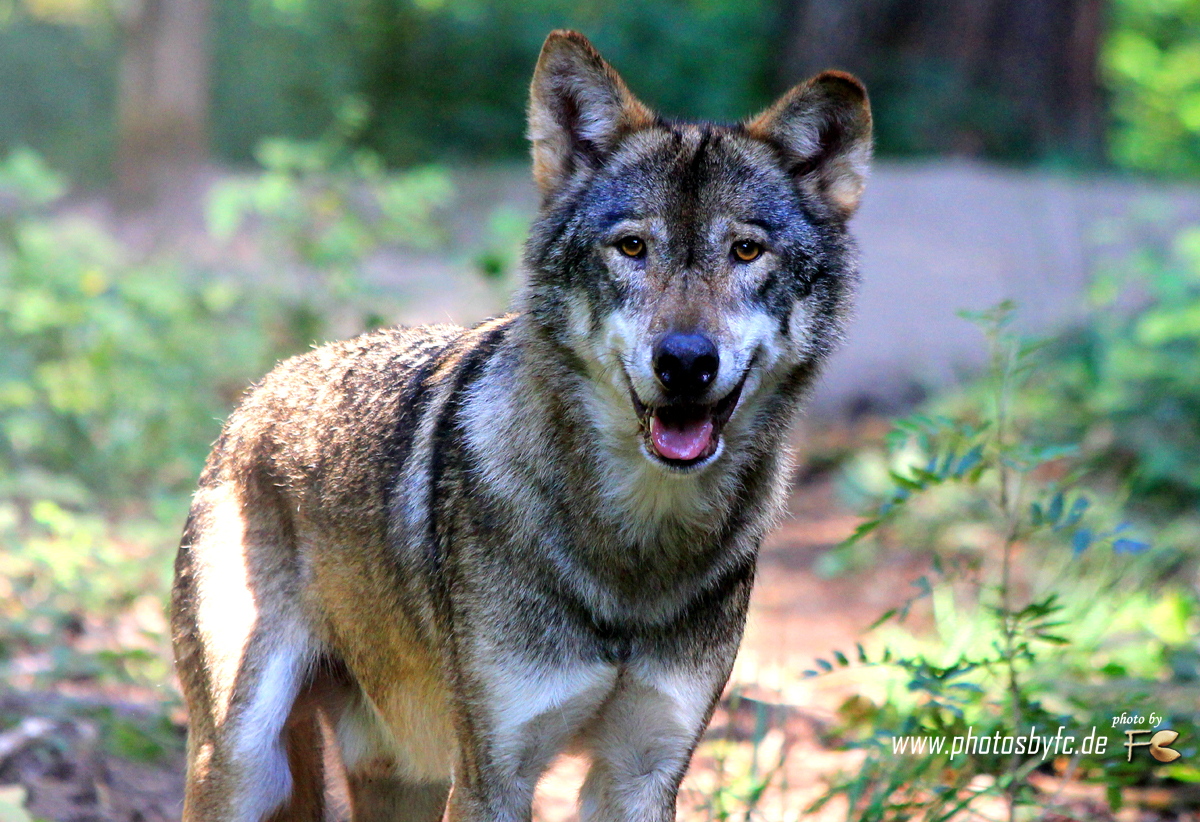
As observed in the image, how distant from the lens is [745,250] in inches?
127

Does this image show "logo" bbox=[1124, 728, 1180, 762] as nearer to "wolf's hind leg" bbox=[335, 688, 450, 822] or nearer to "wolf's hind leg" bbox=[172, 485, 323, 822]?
"wolf's hind leg" bbox=[335, 688, 450, 822]

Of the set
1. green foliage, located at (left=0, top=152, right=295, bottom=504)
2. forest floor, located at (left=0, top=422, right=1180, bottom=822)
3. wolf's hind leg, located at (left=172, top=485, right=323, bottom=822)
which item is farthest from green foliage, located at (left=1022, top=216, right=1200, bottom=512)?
green foliage, located at (left=0, top=152, right=295, bottom=504)

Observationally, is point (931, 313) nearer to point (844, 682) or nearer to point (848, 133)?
point (844, 682)

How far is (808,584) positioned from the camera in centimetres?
736

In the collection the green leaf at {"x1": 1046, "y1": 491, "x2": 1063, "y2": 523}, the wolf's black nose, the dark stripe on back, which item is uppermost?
the wolf's black nose

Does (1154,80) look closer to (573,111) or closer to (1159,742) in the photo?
(1159,742)

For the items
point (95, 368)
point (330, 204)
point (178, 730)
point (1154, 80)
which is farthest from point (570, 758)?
point (1154, 80)

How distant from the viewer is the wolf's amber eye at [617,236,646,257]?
3.20 m

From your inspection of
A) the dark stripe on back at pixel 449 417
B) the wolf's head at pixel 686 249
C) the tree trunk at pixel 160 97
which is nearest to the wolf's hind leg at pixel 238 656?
the dark stripe on back at pixel 449 417

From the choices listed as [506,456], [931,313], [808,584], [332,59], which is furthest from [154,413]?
[332,59]

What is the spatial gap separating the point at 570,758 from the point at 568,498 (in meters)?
0.74

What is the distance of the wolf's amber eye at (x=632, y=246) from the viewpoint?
3.20 metres

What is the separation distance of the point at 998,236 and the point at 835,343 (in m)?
9.93

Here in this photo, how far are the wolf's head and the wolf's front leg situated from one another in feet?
1.88
